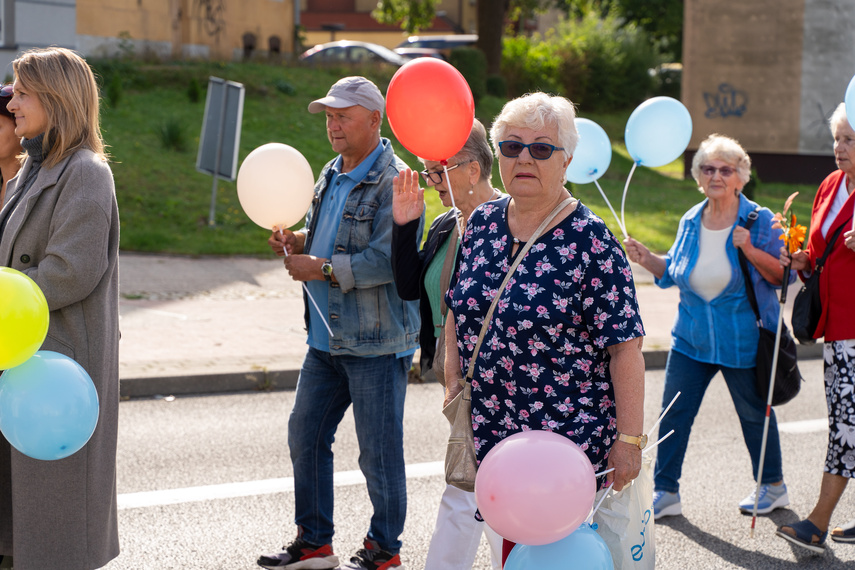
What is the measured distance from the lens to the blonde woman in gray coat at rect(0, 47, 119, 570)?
10.9ft

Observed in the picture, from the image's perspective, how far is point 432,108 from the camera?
3.78m

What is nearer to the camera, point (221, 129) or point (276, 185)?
point (276, 185)

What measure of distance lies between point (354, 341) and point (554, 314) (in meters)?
1.38

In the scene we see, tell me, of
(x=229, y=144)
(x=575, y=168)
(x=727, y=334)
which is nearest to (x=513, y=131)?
(x=575, y=168)

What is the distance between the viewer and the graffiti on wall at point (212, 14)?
25.3 m

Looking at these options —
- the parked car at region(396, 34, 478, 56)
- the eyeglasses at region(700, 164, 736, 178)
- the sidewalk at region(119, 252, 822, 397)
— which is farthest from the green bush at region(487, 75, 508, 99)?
the eyeglasses at region(700, 164, 736, 178)

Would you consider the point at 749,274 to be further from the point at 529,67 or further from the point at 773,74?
the point at 529,67

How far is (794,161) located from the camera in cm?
2231

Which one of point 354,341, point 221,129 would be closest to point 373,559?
point 354,341

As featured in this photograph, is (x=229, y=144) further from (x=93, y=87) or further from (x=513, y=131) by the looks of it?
(x=513, y=131)

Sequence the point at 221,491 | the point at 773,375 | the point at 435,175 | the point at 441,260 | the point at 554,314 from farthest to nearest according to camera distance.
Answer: the point at 221,491, the point at 773,375, the point at 435,175, the point at 441,260, the point at 554,314

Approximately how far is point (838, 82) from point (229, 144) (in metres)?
15.7

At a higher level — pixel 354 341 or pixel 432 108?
pixel 432 108

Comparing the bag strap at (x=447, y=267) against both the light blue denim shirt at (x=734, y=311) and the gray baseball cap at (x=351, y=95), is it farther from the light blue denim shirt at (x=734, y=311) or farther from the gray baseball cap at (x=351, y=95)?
the light blue denim shirt at (x=734, y=311)
